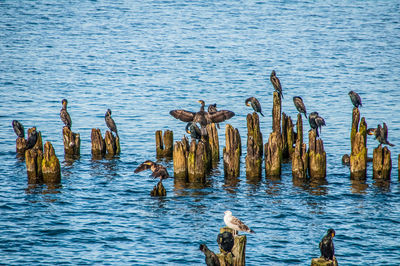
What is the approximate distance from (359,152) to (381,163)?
1049mm

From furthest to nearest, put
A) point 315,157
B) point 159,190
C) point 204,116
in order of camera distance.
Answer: point 204,116 → point 315,157 → point 159,190

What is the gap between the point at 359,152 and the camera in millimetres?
28297

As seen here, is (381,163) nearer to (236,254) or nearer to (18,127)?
(236,254)

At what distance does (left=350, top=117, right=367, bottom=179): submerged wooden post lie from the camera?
28094 mm

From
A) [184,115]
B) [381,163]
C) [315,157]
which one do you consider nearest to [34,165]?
[184,115]

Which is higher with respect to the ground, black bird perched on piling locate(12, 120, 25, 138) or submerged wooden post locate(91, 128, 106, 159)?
black bird perched on piling locate(12, 120, 25, 138)

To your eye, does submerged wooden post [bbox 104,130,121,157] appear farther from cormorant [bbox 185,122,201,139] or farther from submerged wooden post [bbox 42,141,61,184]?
cormorant [bbox 185,122,201,139]

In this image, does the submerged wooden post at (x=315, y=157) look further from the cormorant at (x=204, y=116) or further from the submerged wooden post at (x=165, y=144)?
the submerged wooden post at (x=165, y=144)

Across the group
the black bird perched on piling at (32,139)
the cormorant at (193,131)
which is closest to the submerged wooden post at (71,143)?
the black bird perched on piling at (32,139)

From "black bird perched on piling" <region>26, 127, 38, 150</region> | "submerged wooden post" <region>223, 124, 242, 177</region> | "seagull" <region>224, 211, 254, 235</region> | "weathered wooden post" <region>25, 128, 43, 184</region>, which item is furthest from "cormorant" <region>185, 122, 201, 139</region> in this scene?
"seagull" <region>224, 211, 254, 235</region>

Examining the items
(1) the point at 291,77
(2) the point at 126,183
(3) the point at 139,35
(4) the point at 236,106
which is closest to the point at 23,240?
(2) the point at 126,183

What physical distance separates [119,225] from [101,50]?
5490 cm

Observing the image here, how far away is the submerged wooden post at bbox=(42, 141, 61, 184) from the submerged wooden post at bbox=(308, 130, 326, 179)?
10324mm

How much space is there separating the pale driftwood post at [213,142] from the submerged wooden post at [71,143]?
253 inches
